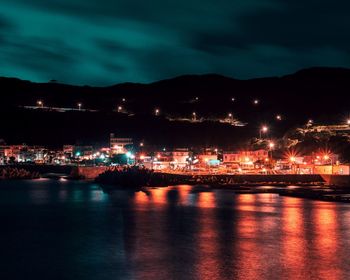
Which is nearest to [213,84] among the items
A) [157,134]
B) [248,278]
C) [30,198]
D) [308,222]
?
[157,134]

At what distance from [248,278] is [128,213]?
1629 centimetres

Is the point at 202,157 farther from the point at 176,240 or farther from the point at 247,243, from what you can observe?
the point at 247,243

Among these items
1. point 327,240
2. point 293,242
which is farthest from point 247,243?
point 327,240

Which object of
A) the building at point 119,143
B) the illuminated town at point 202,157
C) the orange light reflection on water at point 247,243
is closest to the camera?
the orange light reflection on water at point 247,243

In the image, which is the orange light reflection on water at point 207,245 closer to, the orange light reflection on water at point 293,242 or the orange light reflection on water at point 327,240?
the orange light reflection on water at point 293,242

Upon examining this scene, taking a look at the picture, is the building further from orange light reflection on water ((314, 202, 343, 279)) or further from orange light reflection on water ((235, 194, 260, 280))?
orange light reflection on water ((314, 202, 343, 279))

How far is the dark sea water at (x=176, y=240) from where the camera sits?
1605cm

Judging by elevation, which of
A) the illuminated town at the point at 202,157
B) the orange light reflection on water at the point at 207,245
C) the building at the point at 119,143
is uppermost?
the building at the point at 119,143

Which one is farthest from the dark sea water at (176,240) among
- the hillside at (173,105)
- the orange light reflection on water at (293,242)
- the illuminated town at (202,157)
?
the hillside at (173,105)

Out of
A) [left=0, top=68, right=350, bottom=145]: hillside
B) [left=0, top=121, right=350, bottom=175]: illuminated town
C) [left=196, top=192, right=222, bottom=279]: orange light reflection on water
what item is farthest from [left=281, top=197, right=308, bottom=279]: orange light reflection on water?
[left=0, top=68, right=350, bottom=145]: hillside

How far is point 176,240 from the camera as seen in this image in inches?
841

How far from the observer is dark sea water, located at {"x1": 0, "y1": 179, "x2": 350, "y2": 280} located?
1605 cm

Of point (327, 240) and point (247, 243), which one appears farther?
point (327, 240)

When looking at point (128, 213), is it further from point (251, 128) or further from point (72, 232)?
point (251, 128)
